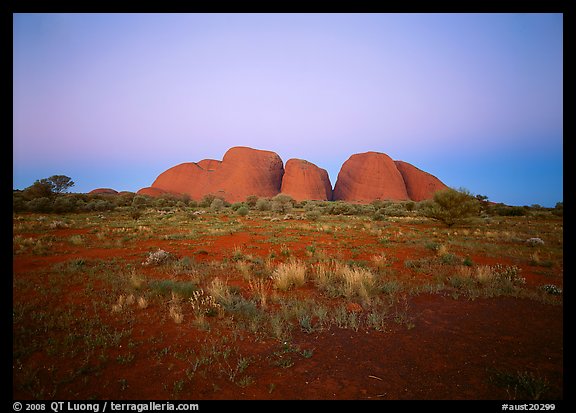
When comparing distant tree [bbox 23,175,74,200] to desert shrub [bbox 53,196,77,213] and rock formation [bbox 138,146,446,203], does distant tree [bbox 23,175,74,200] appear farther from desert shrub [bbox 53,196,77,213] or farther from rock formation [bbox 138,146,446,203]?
rock formation [bbox 138,146,446,203]

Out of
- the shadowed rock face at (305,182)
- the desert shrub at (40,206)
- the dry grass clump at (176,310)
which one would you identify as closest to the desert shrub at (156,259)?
the dry grass clump at (176,310)

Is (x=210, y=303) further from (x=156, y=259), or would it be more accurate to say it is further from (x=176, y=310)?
(x=156, y=259)

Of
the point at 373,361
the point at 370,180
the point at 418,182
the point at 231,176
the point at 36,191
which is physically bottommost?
the point at 373,361

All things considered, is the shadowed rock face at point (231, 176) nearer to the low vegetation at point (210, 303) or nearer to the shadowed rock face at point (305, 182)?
the shadowed rock face at point (305, 182)

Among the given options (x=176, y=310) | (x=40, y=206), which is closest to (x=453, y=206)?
(x=176, y=310)

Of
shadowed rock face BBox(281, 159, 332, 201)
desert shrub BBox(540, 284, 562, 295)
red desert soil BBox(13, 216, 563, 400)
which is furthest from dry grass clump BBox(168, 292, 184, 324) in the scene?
shadowed rock face BBox(281, 159, 332, 201)

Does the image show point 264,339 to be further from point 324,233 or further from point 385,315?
point 324,233

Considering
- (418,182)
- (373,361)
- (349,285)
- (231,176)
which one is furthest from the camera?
(418,182)
